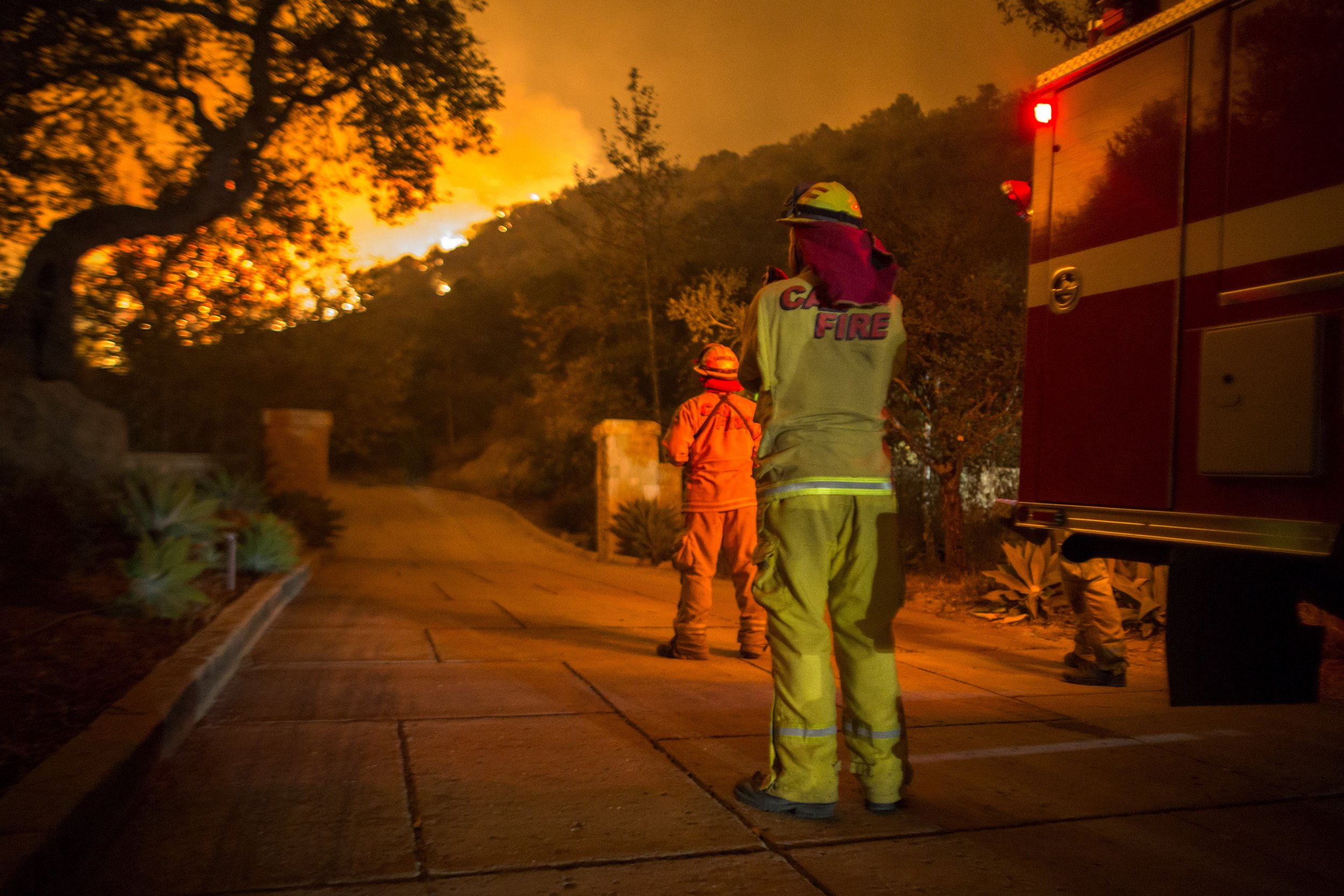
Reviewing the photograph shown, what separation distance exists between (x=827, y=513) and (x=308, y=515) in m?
13.2

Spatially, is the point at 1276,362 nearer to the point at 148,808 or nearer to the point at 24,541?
the point at 148,808

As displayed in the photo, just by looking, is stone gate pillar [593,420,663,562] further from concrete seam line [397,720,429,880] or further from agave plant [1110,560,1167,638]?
concrete seam line [397,720,429,880]

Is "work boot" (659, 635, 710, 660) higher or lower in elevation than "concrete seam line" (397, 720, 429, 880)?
lower

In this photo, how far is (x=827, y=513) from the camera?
10.2 ft

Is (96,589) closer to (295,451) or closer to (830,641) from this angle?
(830,641)

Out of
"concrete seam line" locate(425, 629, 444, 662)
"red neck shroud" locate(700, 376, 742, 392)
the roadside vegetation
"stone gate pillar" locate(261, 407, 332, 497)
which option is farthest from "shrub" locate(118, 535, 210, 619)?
"stone gate pillar" locate(261, 407, 332, 497)

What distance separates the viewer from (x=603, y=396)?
788 inches

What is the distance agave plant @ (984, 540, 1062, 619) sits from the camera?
750 centimetres

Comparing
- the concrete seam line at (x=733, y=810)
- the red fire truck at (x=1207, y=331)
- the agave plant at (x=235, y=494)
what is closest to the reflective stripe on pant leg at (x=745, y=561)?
the concrete seam line at (x=733, y=810)

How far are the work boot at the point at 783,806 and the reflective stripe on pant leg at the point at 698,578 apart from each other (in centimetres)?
256

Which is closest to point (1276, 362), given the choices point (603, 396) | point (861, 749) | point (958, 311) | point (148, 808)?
point (861, 749)

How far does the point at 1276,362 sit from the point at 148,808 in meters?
3.83

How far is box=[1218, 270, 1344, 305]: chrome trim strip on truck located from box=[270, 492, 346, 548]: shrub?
534 inches

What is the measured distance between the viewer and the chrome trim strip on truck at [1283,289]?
2.64 m
